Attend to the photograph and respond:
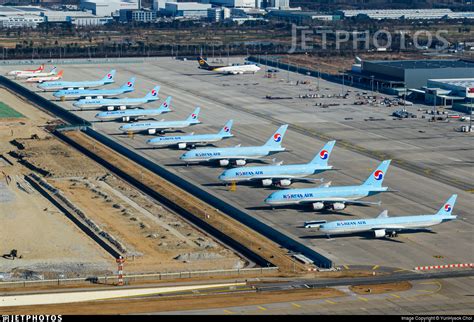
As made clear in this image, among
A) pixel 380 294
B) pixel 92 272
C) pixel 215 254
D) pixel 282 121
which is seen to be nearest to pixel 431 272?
pixel 380 294

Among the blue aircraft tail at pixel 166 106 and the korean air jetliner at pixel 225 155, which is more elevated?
the blue aircraft tail at pixel 166 106

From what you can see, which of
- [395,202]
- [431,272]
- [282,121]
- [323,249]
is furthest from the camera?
[282,121]

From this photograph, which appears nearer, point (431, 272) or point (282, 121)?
point (431, 272)

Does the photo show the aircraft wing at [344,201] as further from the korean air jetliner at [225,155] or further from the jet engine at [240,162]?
the korean air jetliner at [225,155]

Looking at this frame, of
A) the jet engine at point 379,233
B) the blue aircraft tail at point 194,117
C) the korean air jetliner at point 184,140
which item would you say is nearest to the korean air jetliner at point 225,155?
the korean air jetliner at point 184,140

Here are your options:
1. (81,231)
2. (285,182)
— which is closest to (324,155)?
(285,182)

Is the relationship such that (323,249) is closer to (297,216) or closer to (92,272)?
(297,216)

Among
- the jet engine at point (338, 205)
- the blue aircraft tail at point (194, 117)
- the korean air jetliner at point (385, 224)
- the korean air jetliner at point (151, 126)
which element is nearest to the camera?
the korean air jetliner at point (385, 224)
